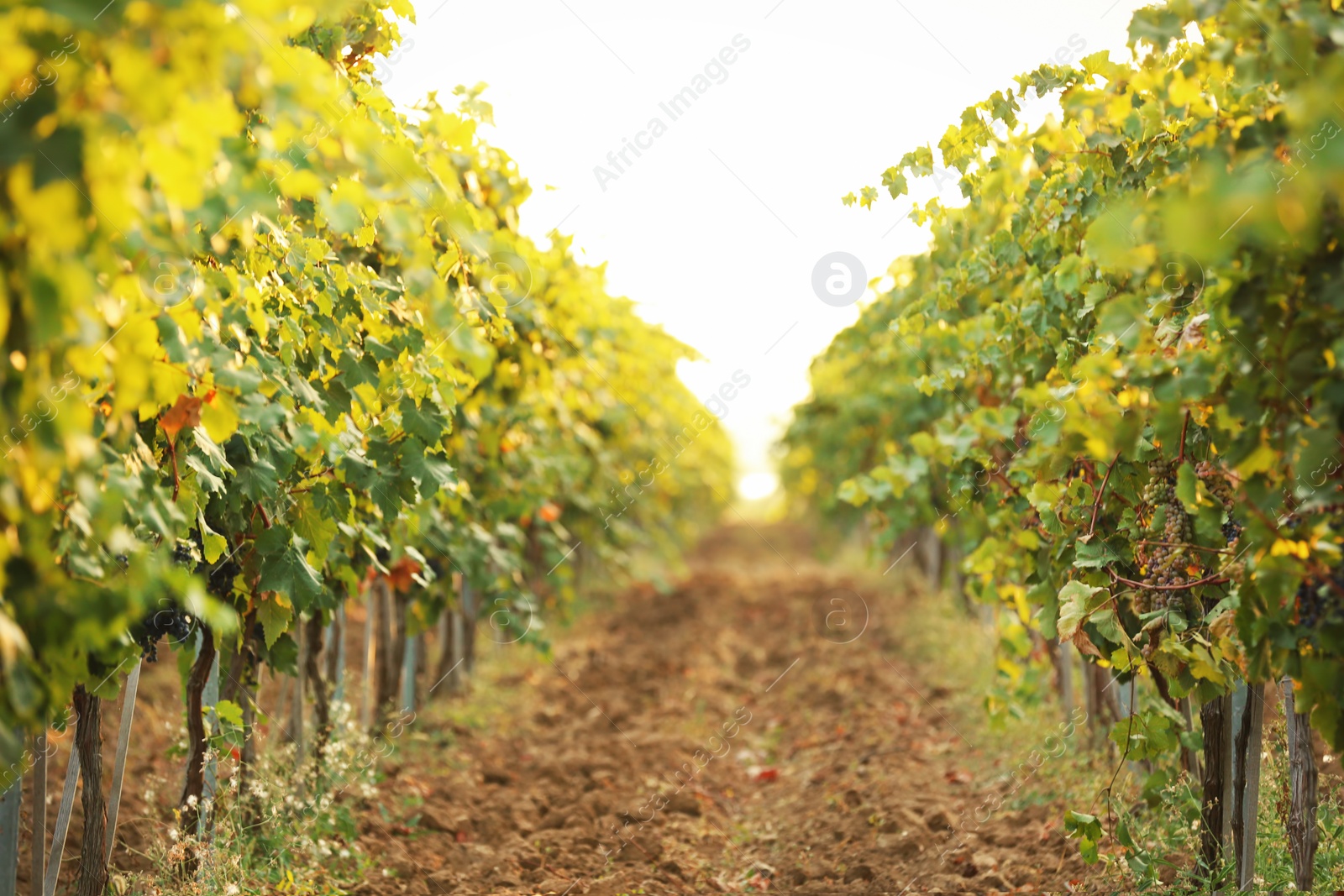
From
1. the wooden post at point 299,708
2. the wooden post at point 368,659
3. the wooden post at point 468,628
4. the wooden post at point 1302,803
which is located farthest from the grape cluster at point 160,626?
the wooden post at point 468,628

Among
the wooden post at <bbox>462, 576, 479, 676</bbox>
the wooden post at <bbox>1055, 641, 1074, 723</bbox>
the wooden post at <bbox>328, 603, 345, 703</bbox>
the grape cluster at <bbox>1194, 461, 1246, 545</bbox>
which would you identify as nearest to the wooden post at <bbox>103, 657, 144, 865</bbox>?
the wooden post at <bbox>328, 603, 345, 703</bbox>

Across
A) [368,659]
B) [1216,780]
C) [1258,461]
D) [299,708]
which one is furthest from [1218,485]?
[368,659]

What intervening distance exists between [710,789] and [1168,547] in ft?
11.4

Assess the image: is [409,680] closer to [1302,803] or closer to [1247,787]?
[1247,787]

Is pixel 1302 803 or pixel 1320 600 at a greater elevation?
pixel 1320 600

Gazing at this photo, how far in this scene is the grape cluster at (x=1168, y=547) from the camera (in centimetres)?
301

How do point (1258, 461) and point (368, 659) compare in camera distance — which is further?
point (368, 659)

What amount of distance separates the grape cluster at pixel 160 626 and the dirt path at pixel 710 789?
1.52m

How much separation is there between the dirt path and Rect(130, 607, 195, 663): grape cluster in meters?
1.52

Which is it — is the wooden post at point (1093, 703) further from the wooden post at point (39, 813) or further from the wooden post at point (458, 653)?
the wooden post at point (39, 813)

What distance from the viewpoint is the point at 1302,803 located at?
10.6 ft

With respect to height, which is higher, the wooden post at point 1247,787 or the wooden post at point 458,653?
the wooden post at point 458,653

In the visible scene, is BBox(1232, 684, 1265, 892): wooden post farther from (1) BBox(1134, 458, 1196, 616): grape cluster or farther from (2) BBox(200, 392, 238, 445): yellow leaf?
(2) BBox(200, 392, 238, 445): yellow leaf

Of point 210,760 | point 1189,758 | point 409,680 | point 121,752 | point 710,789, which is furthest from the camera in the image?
point 409,680
